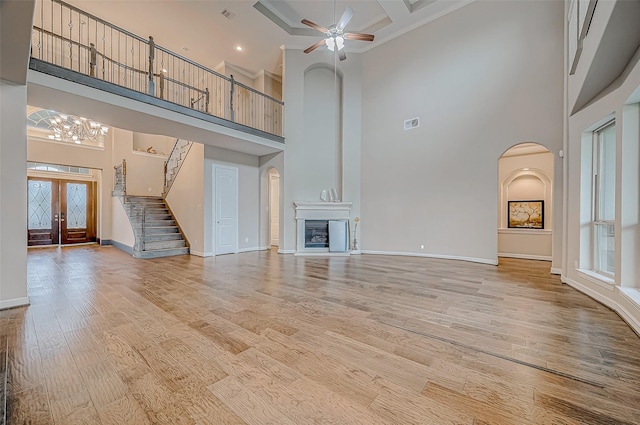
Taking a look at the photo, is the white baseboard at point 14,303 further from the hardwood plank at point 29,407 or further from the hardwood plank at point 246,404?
the hardwood plank at point 246,404

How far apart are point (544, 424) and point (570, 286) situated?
3.82 m

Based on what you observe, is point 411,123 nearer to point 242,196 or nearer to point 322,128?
point 322,128

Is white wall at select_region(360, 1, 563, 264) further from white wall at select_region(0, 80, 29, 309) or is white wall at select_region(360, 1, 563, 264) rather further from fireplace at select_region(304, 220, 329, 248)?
white wall at select_region(0, 80, 29, 309)

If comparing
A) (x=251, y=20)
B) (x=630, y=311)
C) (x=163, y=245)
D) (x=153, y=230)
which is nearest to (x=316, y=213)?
(x=163, y=245)

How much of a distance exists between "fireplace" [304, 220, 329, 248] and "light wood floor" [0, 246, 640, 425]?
339 cm

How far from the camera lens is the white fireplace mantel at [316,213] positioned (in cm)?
720

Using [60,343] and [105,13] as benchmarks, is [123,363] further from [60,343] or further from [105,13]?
[105,13]

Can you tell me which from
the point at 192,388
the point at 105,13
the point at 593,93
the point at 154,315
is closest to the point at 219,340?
the point at 192,388

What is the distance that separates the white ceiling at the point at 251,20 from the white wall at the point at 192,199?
304 centimetres

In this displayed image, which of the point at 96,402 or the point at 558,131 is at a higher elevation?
the point at 558,131

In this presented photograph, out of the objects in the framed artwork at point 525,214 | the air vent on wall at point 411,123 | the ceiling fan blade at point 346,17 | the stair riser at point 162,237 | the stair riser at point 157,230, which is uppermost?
the ceiling fan blade at point 346,17

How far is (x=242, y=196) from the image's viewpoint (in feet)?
25.0

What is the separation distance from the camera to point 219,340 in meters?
2.24

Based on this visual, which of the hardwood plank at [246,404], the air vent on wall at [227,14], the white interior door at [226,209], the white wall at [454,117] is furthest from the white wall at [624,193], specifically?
the white interior door at [226,209]
